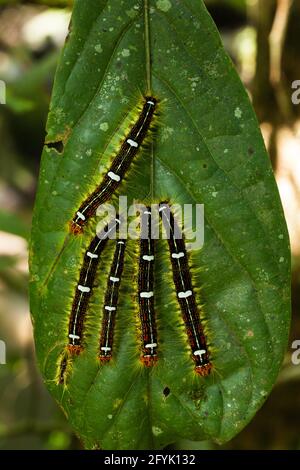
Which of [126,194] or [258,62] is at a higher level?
[258,62]

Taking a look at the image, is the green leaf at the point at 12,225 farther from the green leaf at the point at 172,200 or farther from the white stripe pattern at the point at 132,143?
the white stripe pattern at the point at 132,143

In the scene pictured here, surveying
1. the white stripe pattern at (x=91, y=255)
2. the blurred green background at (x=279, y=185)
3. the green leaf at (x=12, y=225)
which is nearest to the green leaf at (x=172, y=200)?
the white stripe pattern at (x=91, y=255)

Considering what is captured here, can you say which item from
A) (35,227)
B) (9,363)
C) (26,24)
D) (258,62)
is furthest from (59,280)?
(26,24)

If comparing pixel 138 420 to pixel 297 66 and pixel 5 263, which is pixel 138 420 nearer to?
pixel 5 263

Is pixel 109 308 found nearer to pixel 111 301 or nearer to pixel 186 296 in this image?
pixel 111 301

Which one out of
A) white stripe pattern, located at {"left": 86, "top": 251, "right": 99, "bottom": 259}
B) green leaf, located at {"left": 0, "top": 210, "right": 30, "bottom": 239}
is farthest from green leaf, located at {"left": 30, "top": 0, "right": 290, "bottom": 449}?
green leaf, located at {"left": 0, "top": 210, "right": 30, "bottom": 239}

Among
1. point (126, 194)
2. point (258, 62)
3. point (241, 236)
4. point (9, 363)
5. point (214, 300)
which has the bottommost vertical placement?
point (9, 363)

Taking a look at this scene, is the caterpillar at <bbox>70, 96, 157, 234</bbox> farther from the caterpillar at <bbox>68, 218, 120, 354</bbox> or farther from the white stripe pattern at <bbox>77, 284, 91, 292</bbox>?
the white stripe pattern at <bbox>77, 284, 91, 292</bbox>
